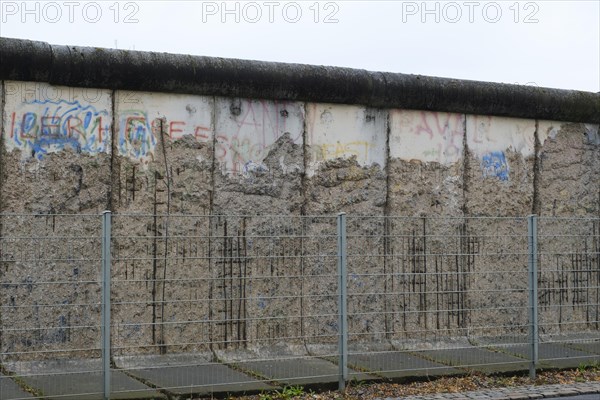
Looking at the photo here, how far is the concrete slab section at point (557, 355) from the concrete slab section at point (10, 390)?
4.83 m

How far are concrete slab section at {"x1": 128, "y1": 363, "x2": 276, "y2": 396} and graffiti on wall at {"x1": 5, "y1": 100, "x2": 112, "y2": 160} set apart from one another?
206 centimetres

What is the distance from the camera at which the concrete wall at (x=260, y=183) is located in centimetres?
867

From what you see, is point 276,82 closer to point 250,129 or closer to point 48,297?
point 250,129

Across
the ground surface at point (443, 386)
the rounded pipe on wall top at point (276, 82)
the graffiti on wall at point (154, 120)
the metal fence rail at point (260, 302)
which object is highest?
the rounded pipe on wall top at point (276, 82)

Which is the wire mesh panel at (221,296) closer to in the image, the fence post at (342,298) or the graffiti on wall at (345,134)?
the fence post at (342,298)

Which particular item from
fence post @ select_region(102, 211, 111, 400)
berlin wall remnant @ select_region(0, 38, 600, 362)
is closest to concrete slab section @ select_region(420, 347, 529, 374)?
berlin wall remnant @ select_region(0, 38, 600, 362)

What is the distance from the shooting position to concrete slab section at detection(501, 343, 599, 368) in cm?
955

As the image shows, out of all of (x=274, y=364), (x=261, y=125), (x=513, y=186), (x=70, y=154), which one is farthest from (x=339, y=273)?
(x=513, y=186)

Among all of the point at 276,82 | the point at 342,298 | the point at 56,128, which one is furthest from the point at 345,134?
the point at 56,128

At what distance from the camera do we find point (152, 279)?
8.77 m

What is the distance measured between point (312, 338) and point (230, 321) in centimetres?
90

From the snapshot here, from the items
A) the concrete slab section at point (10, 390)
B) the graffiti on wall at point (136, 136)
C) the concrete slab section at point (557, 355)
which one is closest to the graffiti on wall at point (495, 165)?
the concrete slab section at point (557, 355)

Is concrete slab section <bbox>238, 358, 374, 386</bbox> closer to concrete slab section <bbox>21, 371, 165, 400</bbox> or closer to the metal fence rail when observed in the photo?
the metal fence rail

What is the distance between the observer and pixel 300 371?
866 cm
